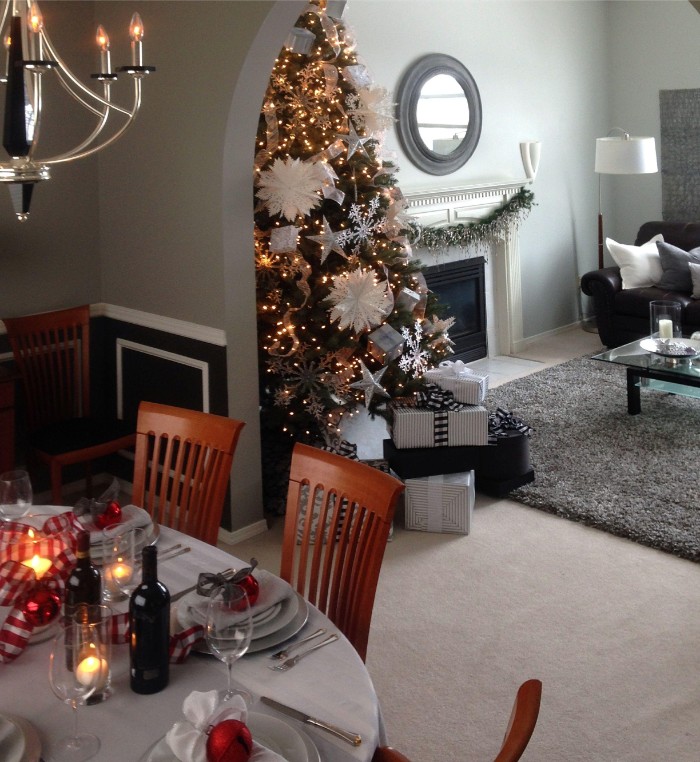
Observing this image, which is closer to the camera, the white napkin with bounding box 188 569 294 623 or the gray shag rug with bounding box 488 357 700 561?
the white napkin with bounding box 188 569 294 623

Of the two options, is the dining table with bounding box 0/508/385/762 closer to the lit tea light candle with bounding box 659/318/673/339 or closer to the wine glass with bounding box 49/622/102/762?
the wine glass with bounding box 49/622/102/762

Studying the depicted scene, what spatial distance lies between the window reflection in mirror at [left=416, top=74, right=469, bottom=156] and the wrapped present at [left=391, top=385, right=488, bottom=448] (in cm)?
245

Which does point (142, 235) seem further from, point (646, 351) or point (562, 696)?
point (646, 351)

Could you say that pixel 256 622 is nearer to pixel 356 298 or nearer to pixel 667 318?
pixel 356 298

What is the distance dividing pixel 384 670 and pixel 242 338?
149 cm

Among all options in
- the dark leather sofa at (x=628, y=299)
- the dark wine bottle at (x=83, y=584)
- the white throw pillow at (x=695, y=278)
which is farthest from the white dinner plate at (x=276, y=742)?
the white throw pillow at (x=695, y=278)

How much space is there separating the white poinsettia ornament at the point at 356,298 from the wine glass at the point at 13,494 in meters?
1.95

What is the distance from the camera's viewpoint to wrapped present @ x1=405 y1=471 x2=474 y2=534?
399cm

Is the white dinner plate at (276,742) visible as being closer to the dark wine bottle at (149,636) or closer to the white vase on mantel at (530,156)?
the dark wine bottle at (149,636)

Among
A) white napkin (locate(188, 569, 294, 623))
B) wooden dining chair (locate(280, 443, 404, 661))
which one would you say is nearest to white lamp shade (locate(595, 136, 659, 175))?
wooden dining chair (locate(280, 443, 404, 661))

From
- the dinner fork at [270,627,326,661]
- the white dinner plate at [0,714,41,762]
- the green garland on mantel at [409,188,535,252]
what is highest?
the green garland on mantel at [409,188,535,252]

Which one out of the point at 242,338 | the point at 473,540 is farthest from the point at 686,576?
the point at 242,338

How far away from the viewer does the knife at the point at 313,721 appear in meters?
1.47

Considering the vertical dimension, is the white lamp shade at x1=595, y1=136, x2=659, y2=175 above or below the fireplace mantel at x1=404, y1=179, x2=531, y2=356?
above
